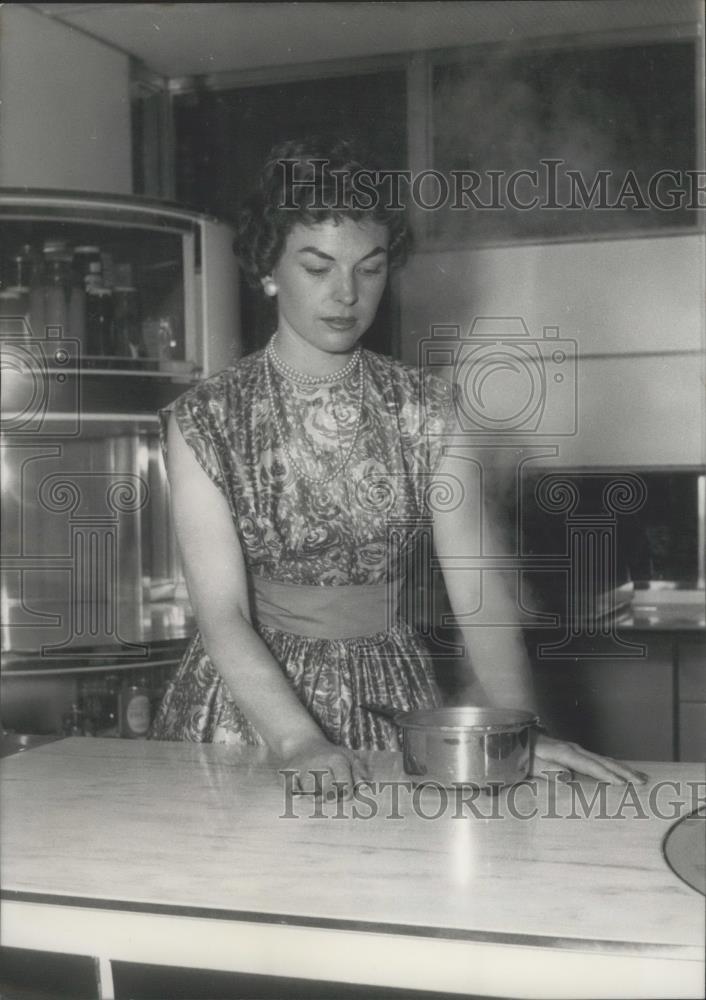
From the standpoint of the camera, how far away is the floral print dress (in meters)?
1.52

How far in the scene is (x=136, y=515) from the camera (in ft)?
7.44

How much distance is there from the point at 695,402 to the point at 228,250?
0.99 metres

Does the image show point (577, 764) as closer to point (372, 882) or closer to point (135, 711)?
point (372, 882)

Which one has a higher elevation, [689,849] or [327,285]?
[327,285]

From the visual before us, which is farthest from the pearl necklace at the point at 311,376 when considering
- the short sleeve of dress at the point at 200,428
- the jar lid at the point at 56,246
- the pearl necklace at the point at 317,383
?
the jar lid at the point at 56,246

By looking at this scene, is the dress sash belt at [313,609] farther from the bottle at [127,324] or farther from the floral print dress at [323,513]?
the bottle at [127,324]

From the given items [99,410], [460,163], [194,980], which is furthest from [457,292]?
[194,980]

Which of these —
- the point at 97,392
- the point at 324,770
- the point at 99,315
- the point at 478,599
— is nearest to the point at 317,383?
the point at 478,599

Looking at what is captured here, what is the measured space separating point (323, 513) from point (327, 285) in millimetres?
312

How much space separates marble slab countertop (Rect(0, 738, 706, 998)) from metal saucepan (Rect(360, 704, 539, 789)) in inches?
1.0

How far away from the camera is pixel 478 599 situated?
157 centimetres

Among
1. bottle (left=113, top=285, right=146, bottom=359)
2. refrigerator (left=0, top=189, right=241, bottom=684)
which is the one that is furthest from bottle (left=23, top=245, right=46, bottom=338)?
bottle (left=113, top=285, right=146, bottom=359)

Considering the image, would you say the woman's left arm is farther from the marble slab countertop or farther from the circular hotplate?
the circular hotplate

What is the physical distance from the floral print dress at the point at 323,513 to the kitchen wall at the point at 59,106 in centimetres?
102
